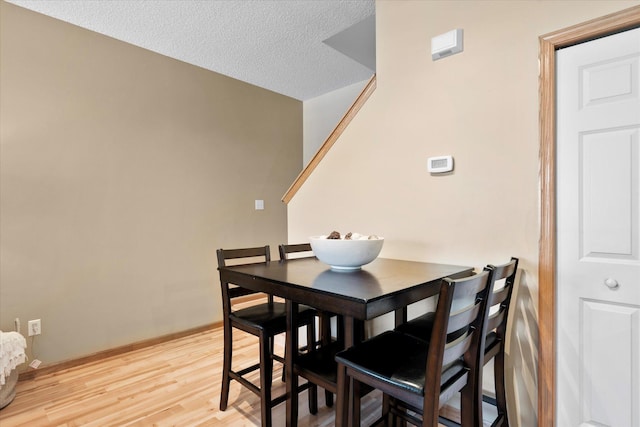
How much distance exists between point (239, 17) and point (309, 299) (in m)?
2.16

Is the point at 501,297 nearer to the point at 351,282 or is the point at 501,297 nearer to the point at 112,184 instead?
the point at 351,282

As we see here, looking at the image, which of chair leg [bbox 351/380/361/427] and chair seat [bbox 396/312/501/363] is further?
chair seat [bbox 396/312/501/363]

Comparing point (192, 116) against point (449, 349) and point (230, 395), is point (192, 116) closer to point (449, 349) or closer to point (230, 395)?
point (230, 395)

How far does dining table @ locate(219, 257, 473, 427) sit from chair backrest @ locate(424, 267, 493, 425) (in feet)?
0.64

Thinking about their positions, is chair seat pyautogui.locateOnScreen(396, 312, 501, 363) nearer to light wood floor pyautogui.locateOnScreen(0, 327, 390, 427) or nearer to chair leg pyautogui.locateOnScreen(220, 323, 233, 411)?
light wood floor pyautogui.locateOnScreen(0, 327, 390, 427)

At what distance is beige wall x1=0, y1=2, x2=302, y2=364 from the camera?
2389 mm

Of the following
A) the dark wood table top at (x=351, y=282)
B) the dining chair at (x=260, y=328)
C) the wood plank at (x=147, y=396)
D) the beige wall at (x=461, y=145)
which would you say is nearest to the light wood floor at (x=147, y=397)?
the wood plank at (x=147, y=396)

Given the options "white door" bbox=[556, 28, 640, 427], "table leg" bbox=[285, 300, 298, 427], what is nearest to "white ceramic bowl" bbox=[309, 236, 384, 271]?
"table leg" bbox=[285, 300, 298, 427]

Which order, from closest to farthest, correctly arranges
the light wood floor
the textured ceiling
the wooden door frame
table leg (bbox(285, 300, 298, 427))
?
1. the wooden door frame
2. table leg (bbox(285, 300, 298, 427))
3. the light wood floor
4. the textured ceiling

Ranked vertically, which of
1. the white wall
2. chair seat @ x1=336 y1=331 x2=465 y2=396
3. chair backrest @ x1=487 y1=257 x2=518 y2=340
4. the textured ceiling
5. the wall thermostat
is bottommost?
chair seat @ x1=336 y1=331 x2=465 y2=396

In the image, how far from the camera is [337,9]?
7.95 feet

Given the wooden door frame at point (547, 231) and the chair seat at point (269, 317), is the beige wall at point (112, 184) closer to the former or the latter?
the chair seat at point (269, 317)

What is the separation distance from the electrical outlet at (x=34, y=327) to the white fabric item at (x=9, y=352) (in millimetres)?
332

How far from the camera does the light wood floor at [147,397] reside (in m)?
1.87
